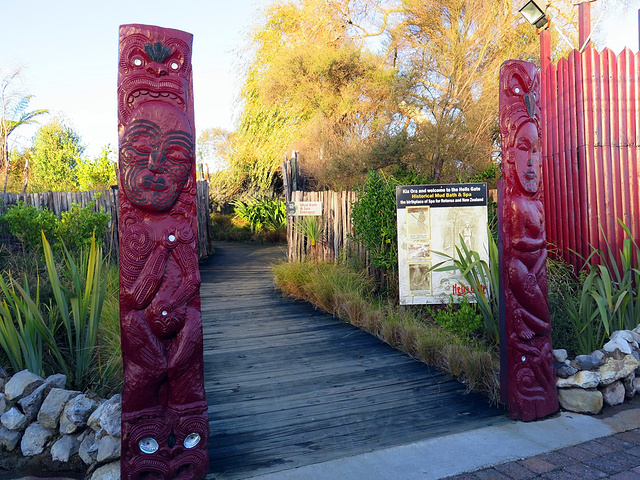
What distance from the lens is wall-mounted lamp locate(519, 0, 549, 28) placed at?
5973 mm

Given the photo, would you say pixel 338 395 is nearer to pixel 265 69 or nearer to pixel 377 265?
pixel 377 265

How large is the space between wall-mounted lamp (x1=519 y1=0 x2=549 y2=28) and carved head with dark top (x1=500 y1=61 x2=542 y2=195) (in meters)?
3.05

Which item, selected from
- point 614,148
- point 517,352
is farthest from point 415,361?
point 614,148

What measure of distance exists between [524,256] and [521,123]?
0.99m

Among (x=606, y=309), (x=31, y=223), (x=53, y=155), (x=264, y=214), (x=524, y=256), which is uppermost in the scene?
(x=53, y=155)

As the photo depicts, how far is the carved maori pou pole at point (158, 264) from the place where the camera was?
2.67m

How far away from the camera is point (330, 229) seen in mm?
8758

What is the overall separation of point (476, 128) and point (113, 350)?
24.3 ft

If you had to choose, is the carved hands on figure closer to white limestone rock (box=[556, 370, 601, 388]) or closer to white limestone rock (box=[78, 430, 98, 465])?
white limestone rock (box=[556, 370, 601, 388])

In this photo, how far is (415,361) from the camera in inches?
193

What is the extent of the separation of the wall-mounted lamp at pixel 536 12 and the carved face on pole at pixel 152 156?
525cm

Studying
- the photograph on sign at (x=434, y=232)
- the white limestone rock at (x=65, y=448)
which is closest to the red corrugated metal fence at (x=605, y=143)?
the photograph on sign at (x=434, y=232)

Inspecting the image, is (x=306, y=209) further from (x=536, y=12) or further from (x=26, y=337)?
(x=26, y=337)

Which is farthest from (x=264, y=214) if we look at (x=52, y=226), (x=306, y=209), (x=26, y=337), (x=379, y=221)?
(x=26, y=337)
